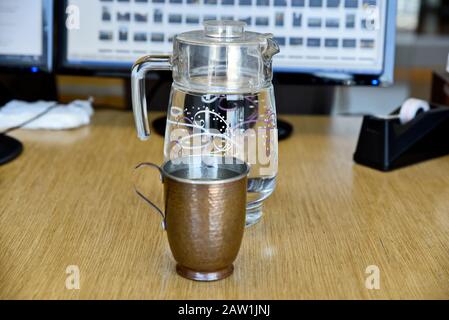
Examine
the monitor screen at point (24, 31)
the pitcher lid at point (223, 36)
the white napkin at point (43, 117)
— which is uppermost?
the pitcher lid at point (223, 36)

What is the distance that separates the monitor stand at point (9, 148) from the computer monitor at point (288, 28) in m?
0.18

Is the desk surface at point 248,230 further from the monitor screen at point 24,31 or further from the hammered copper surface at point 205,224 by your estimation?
the monitor screen at point 24,31

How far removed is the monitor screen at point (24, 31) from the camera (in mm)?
1199

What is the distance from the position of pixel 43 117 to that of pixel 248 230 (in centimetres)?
51

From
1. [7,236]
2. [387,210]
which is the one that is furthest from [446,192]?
[7,236]

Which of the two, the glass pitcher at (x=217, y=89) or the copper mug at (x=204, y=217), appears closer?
the copper mug at (x=204, y=217)

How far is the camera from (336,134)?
1.28m

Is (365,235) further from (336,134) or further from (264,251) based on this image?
(336,134)

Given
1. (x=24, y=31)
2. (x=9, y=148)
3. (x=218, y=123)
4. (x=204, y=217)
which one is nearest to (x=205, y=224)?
(x=204, y=217)

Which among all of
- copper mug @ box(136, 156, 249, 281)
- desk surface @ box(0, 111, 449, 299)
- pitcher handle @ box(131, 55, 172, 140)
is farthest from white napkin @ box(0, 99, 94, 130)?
copper mug @ box(136, 156, 249, 281)

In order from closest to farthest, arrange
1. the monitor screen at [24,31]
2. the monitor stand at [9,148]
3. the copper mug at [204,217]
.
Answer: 1. the copper mug at [204,217]
2. the monitor stand at [9,148]
3. the monitor screen at [24,31]

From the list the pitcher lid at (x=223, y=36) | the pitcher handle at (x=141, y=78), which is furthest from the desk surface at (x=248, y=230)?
the pitcher lid at (x=223, y=36)

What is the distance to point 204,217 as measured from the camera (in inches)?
27.9

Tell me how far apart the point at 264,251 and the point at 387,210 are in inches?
8.1
